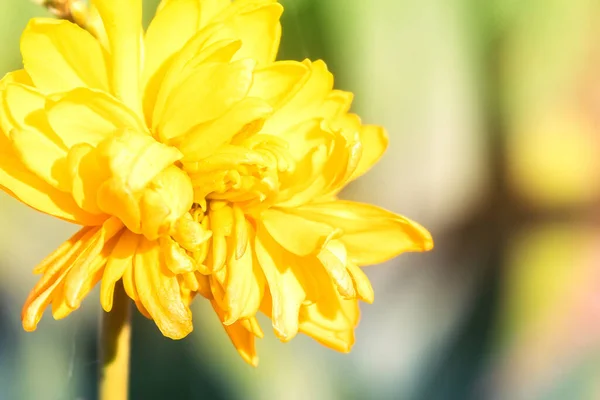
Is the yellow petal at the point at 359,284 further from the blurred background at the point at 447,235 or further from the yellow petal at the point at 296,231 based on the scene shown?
the blurred background at the point at 447,235

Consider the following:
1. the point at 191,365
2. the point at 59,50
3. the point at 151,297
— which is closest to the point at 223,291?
the point at 151,297

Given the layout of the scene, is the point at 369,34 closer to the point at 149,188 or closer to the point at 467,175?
the point at 467,175

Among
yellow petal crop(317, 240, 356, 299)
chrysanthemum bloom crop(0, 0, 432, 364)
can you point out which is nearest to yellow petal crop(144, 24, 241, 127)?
chrysanthemum bloom crop(0, 0, 432, 364)

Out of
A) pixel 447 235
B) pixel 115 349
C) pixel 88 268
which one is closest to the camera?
pixel 88 268

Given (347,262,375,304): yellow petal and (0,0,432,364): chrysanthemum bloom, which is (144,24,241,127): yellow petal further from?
(347,262,375,304): yellow petal

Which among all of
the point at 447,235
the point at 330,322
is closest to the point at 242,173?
the point at 330,322

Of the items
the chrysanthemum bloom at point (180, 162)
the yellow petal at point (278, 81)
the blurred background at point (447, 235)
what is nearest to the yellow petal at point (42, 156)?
the chrysanthemum bloom at point (180, 162)

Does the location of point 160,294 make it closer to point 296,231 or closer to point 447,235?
point 296,231
